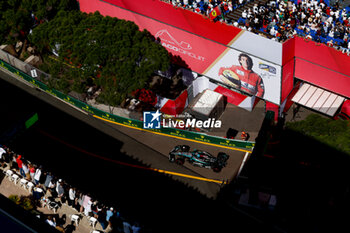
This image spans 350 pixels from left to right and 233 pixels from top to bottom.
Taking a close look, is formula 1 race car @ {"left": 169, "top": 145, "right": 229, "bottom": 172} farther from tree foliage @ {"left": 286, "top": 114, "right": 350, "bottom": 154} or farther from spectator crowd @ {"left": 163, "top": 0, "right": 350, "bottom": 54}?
spectator crowd @ {"left": 163, "top": 0, "right": 350, "bottom": 54}

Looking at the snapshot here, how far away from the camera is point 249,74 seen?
112 feet

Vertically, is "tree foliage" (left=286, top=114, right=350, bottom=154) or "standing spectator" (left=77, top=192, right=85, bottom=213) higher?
"tree foliage" (left=286, top=114, right=350, bottom=154)

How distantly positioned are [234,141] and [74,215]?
47.4ft

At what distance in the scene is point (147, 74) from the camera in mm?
31672

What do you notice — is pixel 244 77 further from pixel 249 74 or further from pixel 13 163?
pixel 13 163

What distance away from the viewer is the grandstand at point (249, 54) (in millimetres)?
33000

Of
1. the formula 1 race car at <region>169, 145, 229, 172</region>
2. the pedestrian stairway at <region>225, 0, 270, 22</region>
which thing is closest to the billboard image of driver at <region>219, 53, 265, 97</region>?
the formula 1 race car at <region>169, 145, 229, 172</region>

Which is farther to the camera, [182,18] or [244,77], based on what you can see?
[182,18]

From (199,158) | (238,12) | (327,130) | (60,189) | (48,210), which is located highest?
(238,12)

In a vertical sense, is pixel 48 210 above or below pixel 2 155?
below

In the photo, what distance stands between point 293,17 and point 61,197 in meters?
30.4

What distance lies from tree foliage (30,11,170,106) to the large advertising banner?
555 cm

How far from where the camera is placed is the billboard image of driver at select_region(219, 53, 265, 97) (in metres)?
33.8

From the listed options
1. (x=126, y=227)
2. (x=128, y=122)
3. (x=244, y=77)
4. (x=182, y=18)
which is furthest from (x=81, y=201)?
(x=182, y=18)
